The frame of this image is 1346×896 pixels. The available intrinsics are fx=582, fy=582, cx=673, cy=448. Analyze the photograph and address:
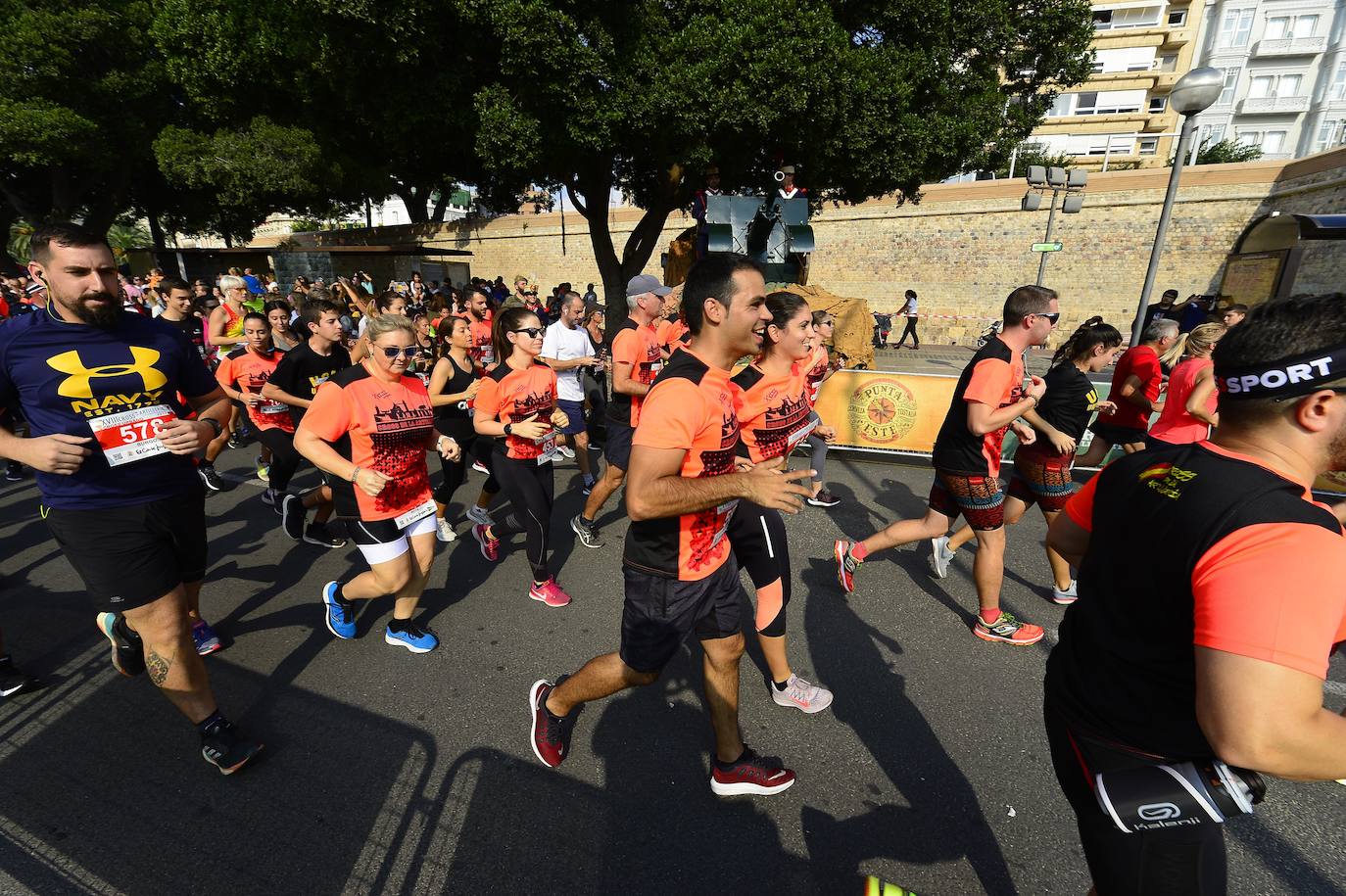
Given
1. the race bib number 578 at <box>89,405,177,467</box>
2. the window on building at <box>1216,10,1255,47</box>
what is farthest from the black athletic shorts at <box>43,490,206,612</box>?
the window on building at <box>1216,10,1255,47</box>

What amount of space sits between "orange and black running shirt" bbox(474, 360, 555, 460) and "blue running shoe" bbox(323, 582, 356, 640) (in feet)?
4.54

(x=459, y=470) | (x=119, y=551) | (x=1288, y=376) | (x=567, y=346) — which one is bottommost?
(x=459, y=470)

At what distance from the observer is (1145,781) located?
1.35 m

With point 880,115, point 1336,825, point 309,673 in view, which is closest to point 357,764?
point 309,673

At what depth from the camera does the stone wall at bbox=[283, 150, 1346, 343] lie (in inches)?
782

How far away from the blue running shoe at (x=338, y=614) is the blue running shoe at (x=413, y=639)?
26 cm

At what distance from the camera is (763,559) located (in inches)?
118

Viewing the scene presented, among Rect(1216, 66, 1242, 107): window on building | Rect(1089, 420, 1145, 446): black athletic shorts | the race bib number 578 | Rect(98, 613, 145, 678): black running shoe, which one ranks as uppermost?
Rect(1216, 66, 1242, 107): window on building

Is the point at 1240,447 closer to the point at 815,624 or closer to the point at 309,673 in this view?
the point at 815,624

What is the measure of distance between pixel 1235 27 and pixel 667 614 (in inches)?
2699

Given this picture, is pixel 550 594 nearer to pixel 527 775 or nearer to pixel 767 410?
pixel 527 775

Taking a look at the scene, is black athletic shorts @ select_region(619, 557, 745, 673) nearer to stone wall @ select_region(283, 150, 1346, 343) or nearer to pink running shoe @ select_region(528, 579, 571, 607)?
pink running shoe @ select_region(528, 579, 571, 607)

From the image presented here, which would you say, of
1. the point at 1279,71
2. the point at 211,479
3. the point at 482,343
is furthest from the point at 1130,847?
the point at 1279,71

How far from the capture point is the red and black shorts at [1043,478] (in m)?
4.02
